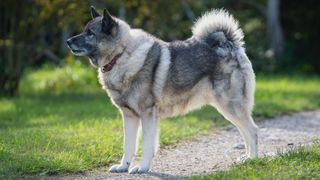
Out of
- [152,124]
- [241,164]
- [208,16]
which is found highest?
[208,16]

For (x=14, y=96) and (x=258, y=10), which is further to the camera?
(x=258, y=10)

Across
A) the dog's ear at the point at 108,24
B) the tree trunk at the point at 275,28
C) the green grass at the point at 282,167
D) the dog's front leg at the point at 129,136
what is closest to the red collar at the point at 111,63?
the dog's ear at the point at 108,24

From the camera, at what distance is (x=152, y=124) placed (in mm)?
6996

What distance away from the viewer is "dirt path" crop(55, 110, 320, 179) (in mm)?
6965

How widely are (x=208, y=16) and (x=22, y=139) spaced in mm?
2965

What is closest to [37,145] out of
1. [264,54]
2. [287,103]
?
[287,103]

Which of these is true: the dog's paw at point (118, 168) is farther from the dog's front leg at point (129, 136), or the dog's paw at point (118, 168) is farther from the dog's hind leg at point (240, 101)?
the dog's hind leg at point (240, 101)

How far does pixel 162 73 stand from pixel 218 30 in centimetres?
107

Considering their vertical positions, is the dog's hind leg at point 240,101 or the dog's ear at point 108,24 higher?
the dog's ear at point 108,24

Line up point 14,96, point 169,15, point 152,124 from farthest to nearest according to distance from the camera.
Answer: point 169,15 → point 14,96 → point 152,124

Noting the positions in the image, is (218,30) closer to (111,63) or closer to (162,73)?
(162,73)

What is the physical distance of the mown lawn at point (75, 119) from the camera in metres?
7.27

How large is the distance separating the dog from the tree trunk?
13.8 m

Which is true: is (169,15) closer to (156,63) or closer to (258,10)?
(258,10)
